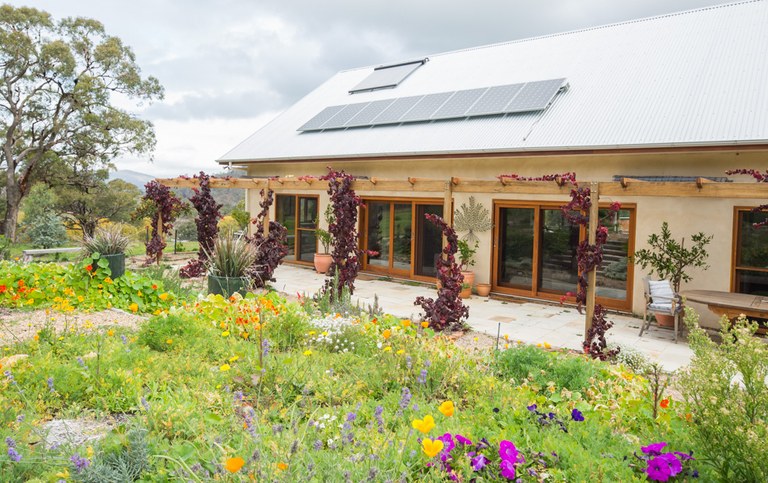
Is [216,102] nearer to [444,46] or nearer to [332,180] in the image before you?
[332,180]

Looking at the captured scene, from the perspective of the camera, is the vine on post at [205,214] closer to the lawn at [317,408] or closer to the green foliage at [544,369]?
the lawn at [317,408]

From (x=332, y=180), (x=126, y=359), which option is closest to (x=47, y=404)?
(x=126, y=359)

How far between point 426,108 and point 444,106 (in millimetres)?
532

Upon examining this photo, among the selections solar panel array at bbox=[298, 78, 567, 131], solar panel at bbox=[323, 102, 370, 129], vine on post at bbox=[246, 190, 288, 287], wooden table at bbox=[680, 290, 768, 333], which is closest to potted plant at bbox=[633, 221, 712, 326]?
wooden table at bbox=[680, 290, 768, 333]

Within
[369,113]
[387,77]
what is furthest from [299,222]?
[387,77]

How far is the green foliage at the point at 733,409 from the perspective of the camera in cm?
228

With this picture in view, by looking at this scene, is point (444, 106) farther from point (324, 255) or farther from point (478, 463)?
point (478, 463)

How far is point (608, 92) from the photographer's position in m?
11.4

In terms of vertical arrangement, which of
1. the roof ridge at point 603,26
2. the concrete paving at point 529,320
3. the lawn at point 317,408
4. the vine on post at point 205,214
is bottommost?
the concrete paving at point 529,320

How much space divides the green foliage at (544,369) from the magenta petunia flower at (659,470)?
1.88 m

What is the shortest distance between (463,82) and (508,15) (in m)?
2.58

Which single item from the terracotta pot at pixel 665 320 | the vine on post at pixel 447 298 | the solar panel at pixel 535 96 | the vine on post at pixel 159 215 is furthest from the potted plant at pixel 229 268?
the terracotta pot at pixel 665 320

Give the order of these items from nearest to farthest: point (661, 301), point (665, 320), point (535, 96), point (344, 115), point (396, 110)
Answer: point (661, 301)
point (665, 320)
point (535, 96)
point (396, 110)
point (344, 115)

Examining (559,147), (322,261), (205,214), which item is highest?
(559,147)
